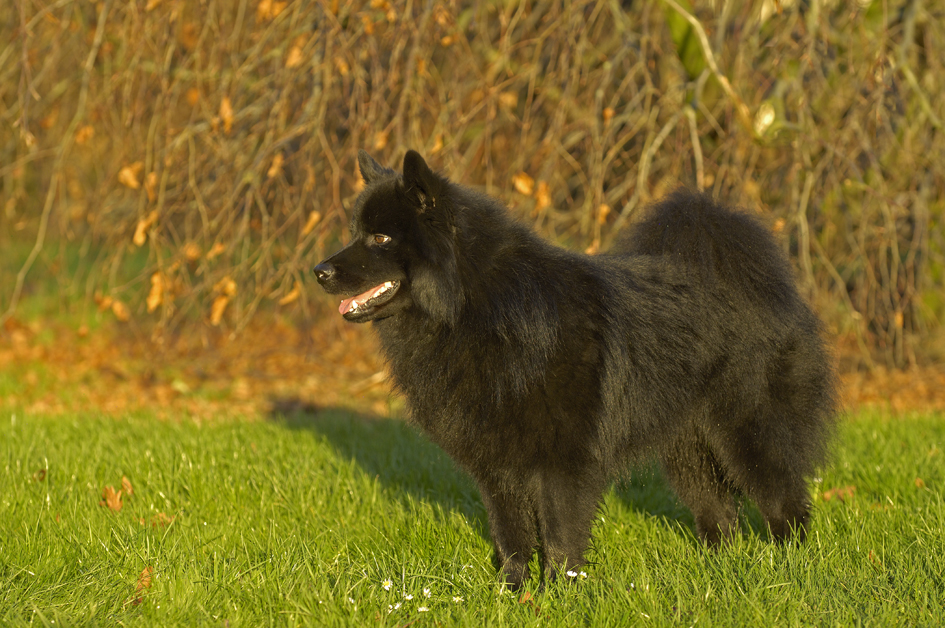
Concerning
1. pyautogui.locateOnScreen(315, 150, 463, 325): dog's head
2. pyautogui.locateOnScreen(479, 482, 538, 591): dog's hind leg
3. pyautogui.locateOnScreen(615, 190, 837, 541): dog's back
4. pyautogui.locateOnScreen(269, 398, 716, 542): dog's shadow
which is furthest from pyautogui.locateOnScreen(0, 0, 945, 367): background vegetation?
pyautogui.locateOnScreen(479, 482, 538, 591): dog's hind leg

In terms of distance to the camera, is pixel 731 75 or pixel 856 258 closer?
pixel 731 75

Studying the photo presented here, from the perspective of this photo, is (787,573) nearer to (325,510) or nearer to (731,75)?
(325,510)

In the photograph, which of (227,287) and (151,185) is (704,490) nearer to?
(227,287)

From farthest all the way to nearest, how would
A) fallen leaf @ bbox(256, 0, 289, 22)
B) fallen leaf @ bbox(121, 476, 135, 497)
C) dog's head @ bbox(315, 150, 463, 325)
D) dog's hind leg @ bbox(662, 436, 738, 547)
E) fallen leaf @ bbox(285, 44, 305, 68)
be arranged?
fallen leaf @ bbox(256, 0, 289, 22)
fallen leaf @ bbox(285, 44, 305, 68)
fallen leaf @ bbox(121, 476, 135, 497)
dog's hind leg @ bbox(662, 436, 738, 547)
dog's head @ bbox(315, 150, 463, 325)

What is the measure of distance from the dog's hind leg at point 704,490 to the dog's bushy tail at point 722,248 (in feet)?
2.64

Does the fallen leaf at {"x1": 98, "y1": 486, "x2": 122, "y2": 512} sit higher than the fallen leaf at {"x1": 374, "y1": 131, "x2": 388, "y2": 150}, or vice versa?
the fallen leaf at {"x1": 374, "y1": 131, "x2": 388, "y2": 150}

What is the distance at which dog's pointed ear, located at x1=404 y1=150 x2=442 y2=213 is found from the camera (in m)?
2.95

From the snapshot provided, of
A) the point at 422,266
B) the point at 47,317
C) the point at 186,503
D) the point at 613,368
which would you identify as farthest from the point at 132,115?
the point at 47,317

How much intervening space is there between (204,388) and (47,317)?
11.9 ft

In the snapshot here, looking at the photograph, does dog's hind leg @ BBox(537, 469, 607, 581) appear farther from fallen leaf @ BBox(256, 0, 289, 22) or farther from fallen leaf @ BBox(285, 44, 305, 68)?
fallen leaf @ BBox(256, 0, 289, 22)

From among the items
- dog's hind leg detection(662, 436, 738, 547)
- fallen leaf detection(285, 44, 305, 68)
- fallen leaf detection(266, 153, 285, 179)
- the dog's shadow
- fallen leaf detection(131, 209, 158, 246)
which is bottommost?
the dog's shadow

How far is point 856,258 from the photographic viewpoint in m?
7.31

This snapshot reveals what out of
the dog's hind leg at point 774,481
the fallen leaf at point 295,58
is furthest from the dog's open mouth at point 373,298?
the fallen leaf at point 295,58

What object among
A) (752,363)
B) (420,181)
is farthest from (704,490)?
(420,181)
